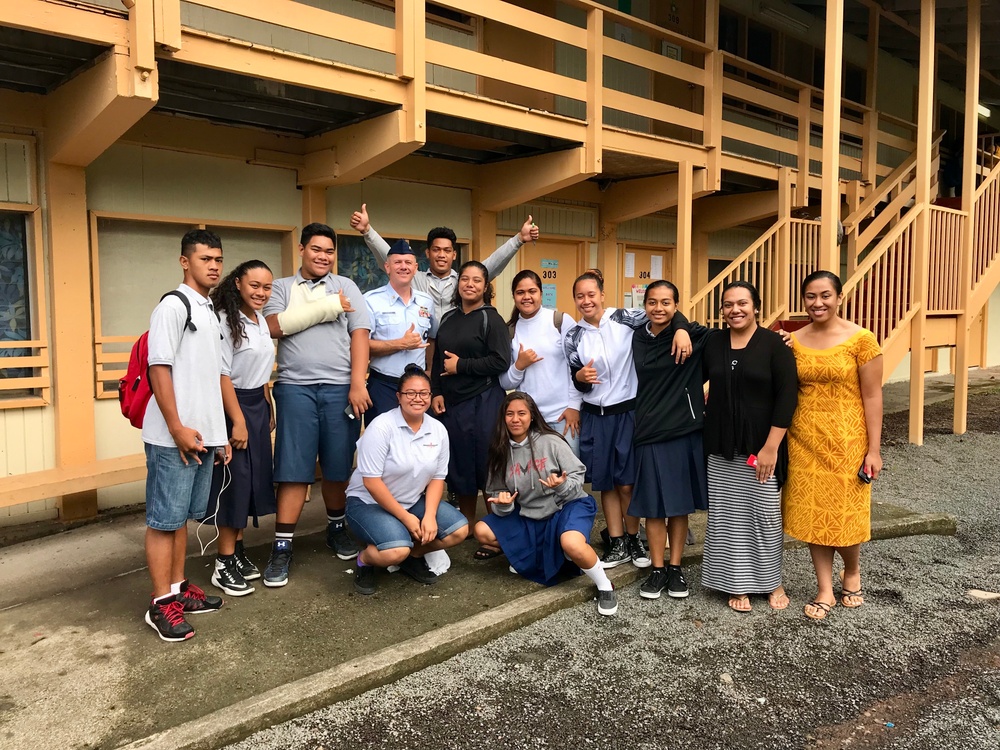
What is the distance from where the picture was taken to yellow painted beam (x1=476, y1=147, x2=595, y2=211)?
712 cm

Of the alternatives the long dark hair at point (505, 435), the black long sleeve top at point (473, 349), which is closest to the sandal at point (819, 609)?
the long dark hair at point (505, 435)

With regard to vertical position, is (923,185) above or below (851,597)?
above

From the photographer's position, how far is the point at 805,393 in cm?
401

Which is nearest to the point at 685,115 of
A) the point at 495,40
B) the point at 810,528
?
the point at 495,40

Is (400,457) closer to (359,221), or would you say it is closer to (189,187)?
(359,221)

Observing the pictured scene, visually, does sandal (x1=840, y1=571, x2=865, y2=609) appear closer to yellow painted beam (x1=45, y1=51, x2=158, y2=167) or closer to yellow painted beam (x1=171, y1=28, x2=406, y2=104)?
yellow painted beam (x1=171, y1=28, x2=406, y2=104)

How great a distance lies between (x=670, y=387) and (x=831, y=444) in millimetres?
866

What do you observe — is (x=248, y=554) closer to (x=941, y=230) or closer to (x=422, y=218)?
(x=422, y=218)

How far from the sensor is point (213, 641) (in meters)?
3.65

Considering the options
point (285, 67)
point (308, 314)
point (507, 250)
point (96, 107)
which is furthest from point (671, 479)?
point (96, 107)

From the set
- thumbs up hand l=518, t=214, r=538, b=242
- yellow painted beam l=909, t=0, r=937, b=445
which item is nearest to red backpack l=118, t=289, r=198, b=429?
thumbs up hand l=518, t=214, r=538, b=242

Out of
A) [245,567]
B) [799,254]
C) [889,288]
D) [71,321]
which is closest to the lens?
[245,567]

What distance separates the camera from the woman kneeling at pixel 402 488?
412cm

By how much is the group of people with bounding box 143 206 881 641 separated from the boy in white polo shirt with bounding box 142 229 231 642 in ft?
0.03
